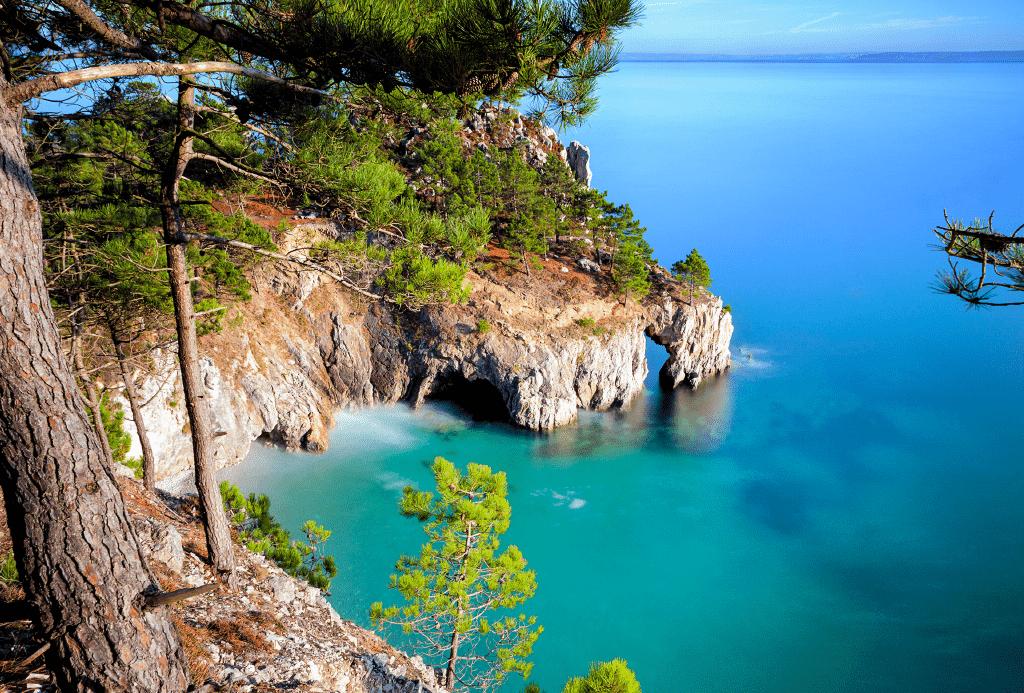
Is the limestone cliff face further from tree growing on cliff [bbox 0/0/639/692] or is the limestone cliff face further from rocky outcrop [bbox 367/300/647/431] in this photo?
tree growing on cliff [bbox 0/0/639/692]

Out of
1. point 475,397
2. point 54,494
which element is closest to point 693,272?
point 475,397

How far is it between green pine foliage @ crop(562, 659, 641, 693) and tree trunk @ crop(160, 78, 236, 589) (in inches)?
178

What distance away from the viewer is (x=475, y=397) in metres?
25.7

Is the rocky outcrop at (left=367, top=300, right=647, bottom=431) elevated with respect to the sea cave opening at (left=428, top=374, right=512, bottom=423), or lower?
elevated

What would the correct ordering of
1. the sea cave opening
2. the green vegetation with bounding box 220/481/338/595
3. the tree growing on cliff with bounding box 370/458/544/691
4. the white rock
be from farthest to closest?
the sea cave opening
the green vegetation with bounding box 220/481/338/595
the tree growing on cliff with bounding box 370/458/544/691
the white rock

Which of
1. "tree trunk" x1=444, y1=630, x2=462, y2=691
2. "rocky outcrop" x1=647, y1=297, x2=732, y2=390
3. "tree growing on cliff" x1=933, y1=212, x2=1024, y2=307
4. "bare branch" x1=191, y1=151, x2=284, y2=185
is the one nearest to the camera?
"tree growing on cliff" x1=933, y1=212, x2=1024, y2=307

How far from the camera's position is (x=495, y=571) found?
7812 mm

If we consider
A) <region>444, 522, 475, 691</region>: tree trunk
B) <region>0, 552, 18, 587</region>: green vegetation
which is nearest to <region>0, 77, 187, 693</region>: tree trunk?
<region>0, 552, 18, 587</region>: green vegetation

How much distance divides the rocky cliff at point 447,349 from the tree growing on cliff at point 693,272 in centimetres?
68

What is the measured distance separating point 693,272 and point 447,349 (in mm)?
12338

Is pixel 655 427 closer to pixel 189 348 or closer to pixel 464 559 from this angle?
pixel 464 559

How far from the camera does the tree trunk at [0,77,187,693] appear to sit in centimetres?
309

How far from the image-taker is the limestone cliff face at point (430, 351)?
1933 centimetres

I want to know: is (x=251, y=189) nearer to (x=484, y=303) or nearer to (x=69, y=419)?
(x=69, y=419)
